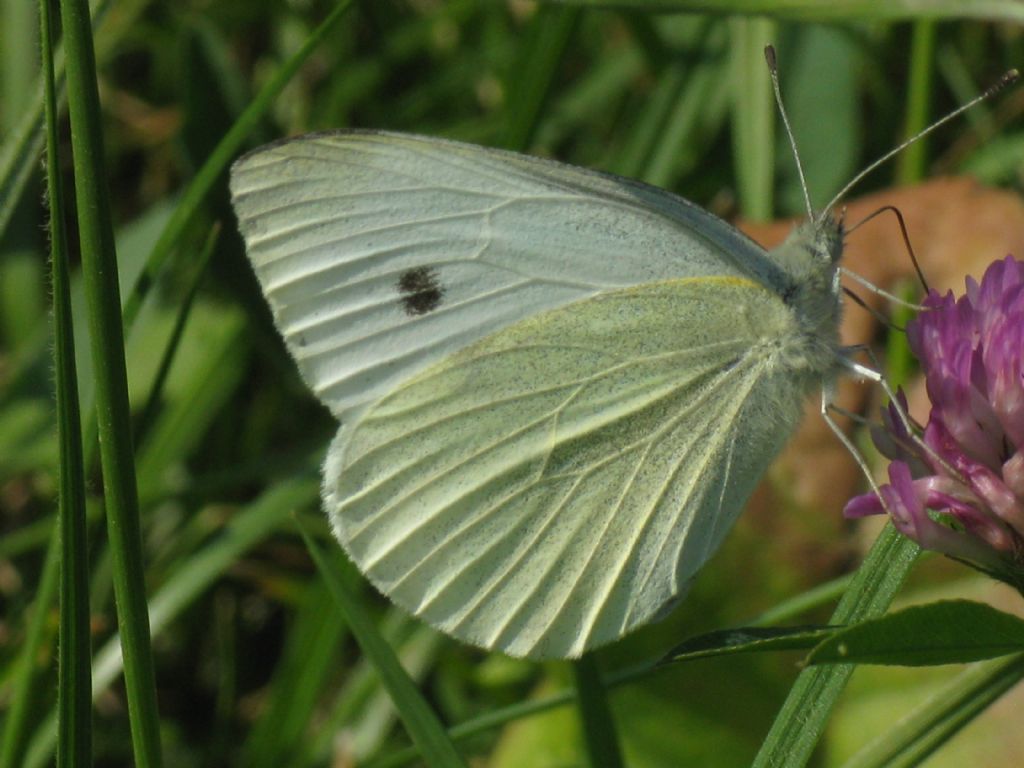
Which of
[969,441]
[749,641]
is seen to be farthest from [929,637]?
[969,441]

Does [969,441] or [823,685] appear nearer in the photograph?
[823,685]

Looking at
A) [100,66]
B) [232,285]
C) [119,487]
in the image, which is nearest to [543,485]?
[119,487]

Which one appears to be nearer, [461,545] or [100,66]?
[461,545]

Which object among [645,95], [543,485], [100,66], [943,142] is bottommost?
[543,485]

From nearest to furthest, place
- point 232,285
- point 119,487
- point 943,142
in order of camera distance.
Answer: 1. point 119,487
2. point 232,285
3. point 943,142

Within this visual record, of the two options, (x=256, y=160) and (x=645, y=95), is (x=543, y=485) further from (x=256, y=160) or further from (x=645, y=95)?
(x=645, y=95)

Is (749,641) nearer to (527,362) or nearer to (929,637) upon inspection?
(929,637)

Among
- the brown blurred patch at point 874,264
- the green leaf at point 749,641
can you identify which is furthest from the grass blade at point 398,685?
the brown blurred patch at point 874,264

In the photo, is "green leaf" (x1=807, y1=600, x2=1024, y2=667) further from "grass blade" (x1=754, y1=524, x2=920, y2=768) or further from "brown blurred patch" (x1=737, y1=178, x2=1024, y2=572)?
"brown blurred patch" (x1=737, y1=178, x2=1024, y2=572)
